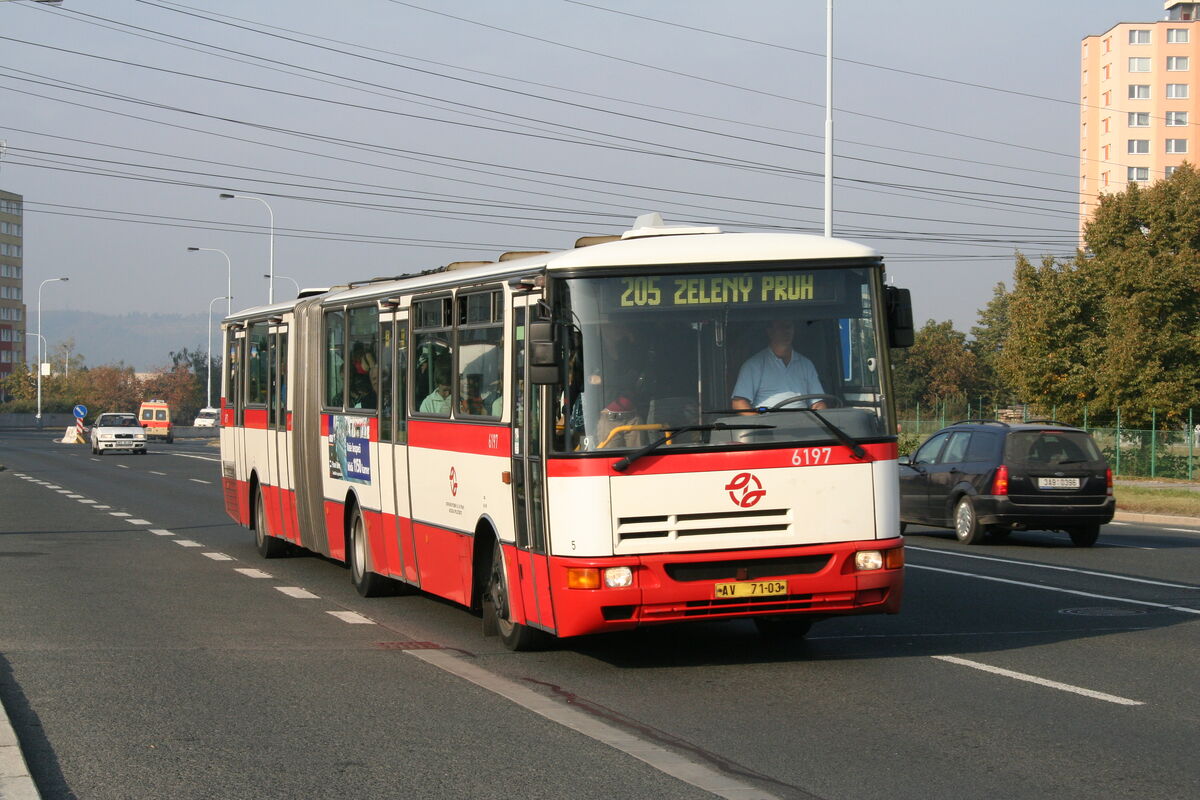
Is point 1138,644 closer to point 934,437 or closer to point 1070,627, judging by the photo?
point 1070,627

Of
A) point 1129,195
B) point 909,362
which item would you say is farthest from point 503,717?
point 909,362

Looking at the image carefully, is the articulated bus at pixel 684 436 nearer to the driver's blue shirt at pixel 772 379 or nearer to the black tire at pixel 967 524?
the driver's blue shirt at pixel 772 379

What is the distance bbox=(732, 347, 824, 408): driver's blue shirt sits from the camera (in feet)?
32.9

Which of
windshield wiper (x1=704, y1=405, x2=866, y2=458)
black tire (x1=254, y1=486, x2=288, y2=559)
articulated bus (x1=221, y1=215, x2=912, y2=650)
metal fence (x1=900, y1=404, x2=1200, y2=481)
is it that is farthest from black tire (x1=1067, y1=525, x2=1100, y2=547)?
metal fence (x1=900, y1=404, x2=1200, y2=481)

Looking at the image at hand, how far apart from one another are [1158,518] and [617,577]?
21.0 meters

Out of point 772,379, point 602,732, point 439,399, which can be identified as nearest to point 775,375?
point 772,379

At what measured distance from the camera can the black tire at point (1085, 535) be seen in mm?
21281

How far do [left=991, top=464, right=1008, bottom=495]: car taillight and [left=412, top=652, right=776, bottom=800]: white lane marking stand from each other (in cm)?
1140

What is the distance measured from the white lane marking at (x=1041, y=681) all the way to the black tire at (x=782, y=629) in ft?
3.91

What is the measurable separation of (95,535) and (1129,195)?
37578 millimetres

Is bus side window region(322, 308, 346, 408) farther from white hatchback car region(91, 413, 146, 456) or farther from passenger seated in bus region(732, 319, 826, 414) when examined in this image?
white hatchback car region(91, 413, 146, 456)

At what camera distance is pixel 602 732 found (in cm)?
819

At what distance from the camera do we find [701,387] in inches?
392

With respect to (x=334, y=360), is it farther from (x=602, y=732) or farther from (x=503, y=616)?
(x=602, y=732)
